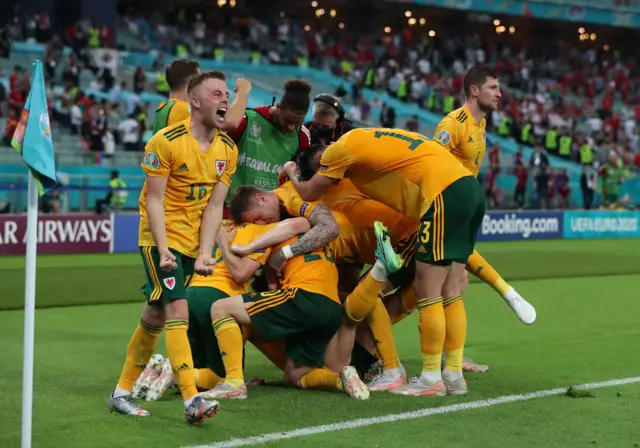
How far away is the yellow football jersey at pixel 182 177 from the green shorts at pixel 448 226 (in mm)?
1452

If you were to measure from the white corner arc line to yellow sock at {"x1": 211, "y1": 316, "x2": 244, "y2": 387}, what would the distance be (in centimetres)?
109

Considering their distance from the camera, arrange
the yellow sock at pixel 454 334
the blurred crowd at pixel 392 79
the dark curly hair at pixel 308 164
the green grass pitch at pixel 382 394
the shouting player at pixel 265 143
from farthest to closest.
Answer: the blurred crowd at pixel 392 79, the shouting player at pixel 265 143, the dark curly hair at pixel 308 164, the yellow sock at pixel 454 334, the green grass pitch at pixel 382 394

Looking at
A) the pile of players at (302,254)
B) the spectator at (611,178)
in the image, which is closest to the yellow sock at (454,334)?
the pile of players at (302,254)

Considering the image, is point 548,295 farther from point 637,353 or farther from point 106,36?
point 106,36

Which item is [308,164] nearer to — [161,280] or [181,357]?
[161,280]

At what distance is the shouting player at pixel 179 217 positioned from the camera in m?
6.16

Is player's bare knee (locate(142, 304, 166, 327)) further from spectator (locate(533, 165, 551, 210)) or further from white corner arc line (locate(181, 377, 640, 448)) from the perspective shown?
spectator (locate(533, 165, 551, 210))

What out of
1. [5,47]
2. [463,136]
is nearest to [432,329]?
[463,136]

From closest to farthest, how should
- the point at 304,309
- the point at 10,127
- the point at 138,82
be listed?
1. the point at 304,309
2. the point at 10,127
3. the point at 138,82

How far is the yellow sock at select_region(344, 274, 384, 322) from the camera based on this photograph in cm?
716

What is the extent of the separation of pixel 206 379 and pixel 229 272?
31.7 inches

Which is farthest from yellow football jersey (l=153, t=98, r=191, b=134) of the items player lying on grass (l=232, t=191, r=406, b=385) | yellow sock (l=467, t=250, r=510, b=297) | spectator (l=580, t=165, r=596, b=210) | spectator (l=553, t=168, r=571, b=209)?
spectator (l=580, t=165, r=596, b=210)

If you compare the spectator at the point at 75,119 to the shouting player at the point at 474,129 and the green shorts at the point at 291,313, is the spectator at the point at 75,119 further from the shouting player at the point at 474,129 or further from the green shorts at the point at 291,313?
the green shorts at the point at 291,313

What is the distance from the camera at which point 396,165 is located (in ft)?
23.4
